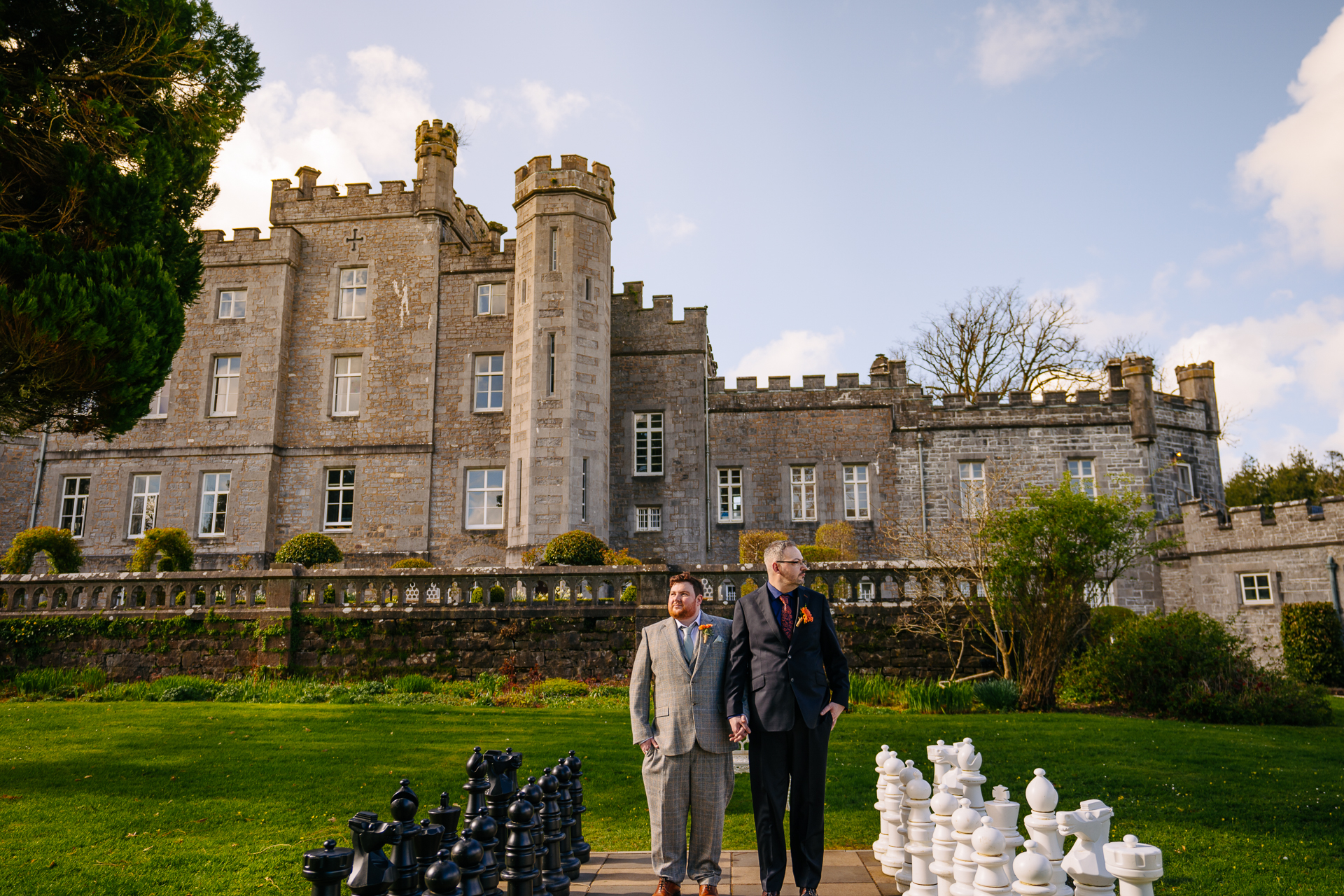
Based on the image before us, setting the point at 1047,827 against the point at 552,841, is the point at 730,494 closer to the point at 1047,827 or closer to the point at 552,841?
the point at 552,841

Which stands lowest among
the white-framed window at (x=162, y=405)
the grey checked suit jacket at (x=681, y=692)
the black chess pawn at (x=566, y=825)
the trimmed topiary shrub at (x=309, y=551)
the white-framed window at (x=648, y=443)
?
the black chess pawn at (x=566, y=825)

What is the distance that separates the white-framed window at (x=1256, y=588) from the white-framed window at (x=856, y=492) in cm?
965

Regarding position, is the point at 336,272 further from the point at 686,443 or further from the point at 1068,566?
the point at 1068,566

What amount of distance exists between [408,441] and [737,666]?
69.3ft

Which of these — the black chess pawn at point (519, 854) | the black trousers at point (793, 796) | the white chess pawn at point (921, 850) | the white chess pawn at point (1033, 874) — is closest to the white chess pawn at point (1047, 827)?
the white chess pawn at point (1033, 874)

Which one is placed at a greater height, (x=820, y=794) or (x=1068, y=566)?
(x=1068, y=566)

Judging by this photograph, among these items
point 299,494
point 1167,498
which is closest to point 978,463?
point 1167,498

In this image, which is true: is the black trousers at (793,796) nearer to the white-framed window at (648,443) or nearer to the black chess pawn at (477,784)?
the black chess pawn at (477,784)

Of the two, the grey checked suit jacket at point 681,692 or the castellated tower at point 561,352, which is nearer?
the grey checked suit jacket at point 681,692

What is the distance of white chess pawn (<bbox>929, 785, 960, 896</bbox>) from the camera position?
3.58 m

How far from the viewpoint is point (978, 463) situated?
24250 mm

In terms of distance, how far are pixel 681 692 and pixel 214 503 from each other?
23.6 meters

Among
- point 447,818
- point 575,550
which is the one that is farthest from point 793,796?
point 575,550

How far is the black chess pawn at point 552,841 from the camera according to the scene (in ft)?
12.5
